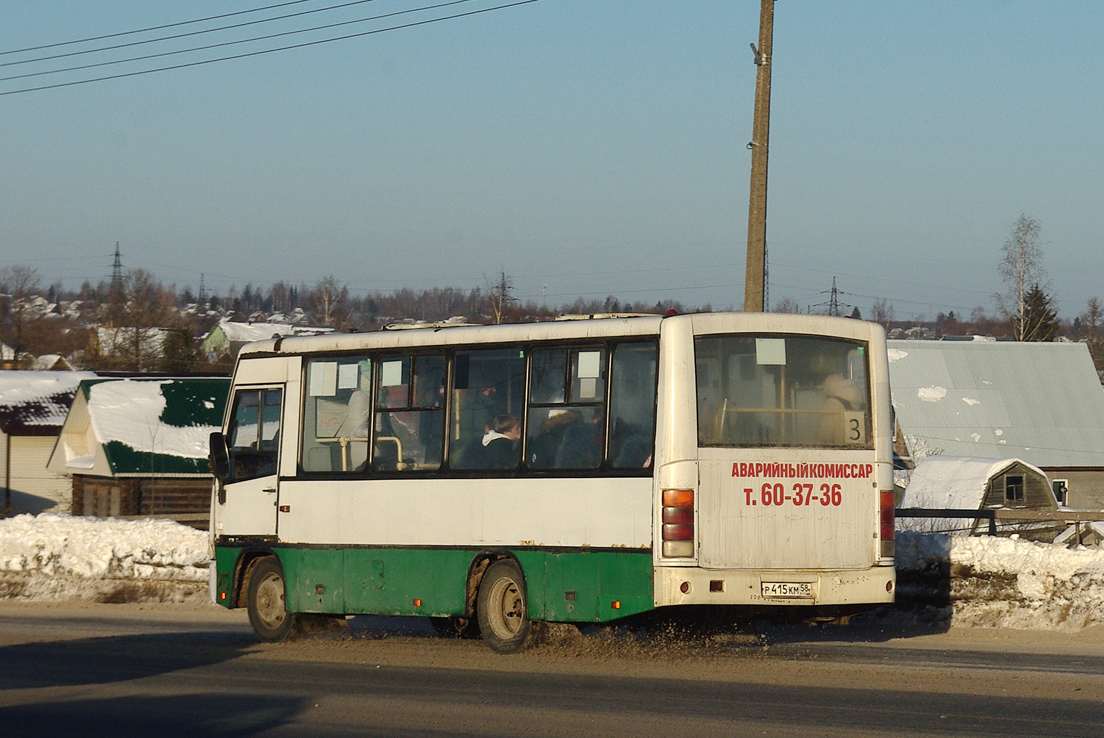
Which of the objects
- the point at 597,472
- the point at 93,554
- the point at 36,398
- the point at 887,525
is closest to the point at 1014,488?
the point at 93,554

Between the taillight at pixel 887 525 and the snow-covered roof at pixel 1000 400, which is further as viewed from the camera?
the snow-covered roof at pixel 1000 400

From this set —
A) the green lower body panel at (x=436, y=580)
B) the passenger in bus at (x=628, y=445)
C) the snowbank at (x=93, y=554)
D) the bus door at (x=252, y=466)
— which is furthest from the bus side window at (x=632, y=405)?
the snowbank at (x=93, y=554)

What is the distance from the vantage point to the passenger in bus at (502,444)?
474 inches

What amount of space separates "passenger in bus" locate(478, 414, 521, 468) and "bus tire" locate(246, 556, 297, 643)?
3.00m

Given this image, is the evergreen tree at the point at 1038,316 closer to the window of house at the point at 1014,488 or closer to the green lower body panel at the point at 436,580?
the window of house at the point at 1014,488

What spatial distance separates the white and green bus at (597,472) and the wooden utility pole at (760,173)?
5.33 meters

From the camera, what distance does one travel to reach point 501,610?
40.1 feet

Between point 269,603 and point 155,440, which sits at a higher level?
point 155,440

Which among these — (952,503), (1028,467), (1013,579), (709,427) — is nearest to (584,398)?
(709,427)

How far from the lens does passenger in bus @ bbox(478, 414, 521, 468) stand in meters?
12.0

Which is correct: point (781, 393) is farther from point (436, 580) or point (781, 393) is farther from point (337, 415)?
point (337, 415)

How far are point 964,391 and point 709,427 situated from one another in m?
53.1

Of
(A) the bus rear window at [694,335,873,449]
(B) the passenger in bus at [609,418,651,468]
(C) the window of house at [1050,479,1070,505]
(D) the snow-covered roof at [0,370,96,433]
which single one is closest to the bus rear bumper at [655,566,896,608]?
(B) the passenger in bus at [609,418,651,468]

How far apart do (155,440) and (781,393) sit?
112 feet
